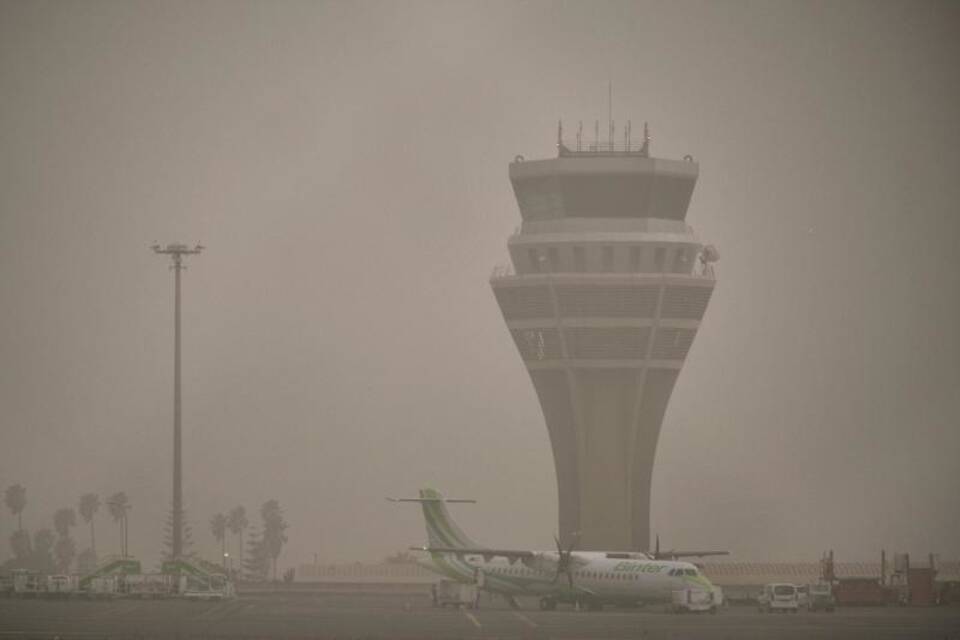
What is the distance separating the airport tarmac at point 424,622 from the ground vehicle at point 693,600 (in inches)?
69.9

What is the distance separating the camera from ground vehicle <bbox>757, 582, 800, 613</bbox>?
529 feet

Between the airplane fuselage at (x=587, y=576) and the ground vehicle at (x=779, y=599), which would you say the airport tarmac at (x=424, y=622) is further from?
the airplane fuselage at (x=587, y=576)

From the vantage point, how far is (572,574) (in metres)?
169

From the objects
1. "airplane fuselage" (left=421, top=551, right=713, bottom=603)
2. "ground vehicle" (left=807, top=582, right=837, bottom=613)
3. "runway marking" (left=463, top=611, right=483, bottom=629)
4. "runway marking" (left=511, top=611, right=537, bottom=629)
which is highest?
"airplane fuselage" (left=421, top=551, right=713, bottom=603)

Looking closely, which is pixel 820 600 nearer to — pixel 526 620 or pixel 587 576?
pixel 587 576

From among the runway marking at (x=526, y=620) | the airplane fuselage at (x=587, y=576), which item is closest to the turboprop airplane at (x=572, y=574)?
the airplane fuselage at (x=587, y=576)

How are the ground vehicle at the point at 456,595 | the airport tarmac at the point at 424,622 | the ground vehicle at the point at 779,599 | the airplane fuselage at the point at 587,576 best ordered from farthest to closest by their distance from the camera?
the ground vehicle at the point at 456,595
the airplane fuselage at the point at 587,576
the ground vehicle at the point at 779,599
the airport tarmac at the point at 424,622

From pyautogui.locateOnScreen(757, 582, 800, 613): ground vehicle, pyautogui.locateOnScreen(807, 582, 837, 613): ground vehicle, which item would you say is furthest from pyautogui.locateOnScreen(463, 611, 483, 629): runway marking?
pyautogui.locateOnScreen(807, 582, 837, 613): ground vehicle

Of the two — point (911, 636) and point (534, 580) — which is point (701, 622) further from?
point (534, 580)

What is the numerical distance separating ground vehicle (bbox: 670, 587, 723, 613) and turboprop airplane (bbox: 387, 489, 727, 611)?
765mm

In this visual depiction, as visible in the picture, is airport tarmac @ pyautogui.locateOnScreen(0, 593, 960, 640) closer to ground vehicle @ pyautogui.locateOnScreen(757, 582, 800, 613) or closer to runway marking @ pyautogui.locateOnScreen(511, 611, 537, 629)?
runway marking @ pyautogui.locateOnScreen(511, 611, 537, 629)

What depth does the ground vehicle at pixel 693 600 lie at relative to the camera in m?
159

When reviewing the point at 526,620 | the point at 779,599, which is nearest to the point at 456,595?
the point at 779,599

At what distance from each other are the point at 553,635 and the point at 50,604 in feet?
180
